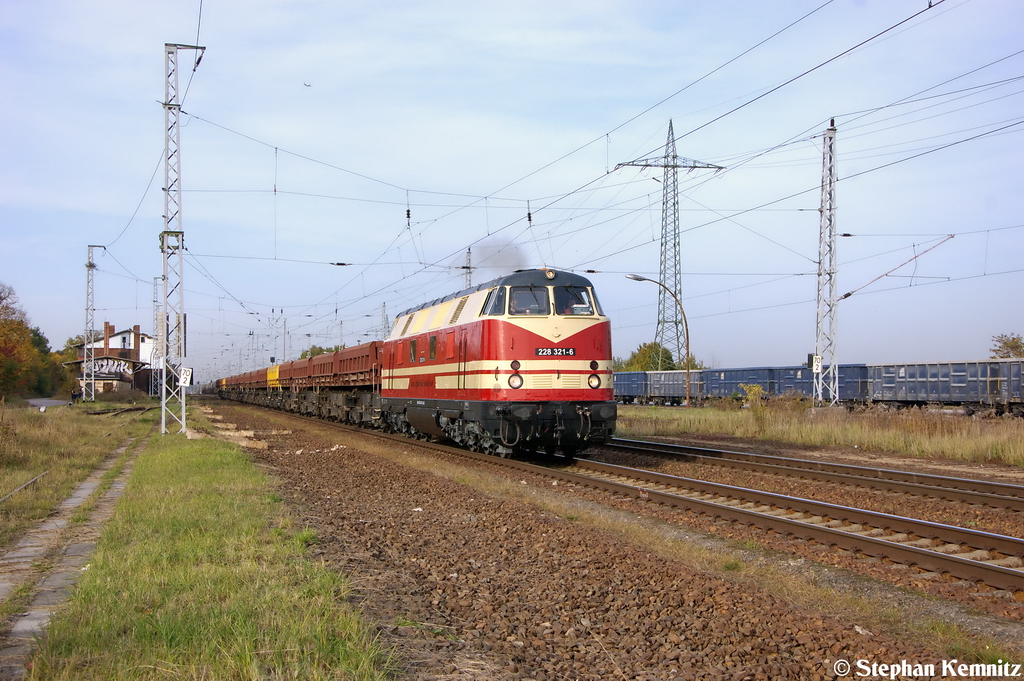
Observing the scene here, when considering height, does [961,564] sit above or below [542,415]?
below

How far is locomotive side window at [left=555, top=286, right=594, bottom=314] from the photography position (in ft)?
51.0

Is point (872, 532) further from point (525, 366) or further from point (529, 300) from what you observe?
point (529, 300)

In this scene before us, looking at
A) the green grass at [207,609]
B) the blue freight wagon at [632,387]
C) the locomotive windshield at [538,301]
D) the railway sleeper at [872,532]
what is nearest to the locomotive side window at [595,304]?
the locomotive windshield at [538,301]

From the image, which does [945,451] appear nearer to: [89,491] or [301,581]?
[301,581]

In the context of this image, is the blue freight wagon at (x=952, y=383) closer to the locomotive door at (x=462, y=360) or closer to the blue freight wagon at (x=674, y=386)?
the blue freight wagon at (x=674, y=386)

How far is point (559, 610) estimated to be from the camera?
604cm

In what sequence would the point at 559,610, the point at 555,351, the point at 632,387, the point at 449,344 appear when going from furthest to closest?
1. the point at 632,387
2. the point at 449,344
3. the point at 555,351
4. the point at 559,610

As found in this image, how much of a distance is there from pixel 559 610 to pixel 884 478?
9.77m

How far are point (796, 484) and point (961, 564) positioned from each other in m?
5.77

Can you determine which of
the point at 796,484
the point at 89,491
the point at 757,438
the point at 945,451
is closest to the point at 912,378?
the point at 757,438

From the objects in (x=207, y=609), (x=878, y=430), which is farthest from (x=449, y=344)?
(x=207, y=609)

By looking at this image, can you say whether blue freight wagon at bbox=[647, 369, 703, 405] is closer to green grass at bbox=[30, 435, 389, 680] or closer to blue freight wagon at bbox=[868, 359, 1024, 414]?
blue freight wagon at bbox=[868, 359, 1024, 414]

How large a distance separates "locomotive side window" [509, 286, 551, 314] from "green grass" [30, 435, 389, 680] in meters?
7.19

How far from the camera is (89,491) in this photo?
12.9 m
